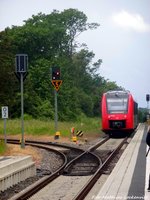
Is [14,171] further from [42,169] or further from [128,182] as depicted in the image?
[42,169]

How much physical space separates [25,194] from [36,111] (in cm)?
5849

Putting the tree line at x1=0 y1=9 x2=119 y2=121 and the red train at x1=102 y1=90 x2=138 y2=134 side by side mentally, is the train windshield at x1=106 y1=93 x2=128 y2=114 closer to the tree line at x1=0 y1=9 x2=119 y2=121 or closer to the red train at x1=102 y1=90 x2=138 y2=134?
the red train at x1=102 y1=90 x2=138 y2=134

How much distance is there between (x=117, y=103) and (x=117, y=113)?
2.74 ft

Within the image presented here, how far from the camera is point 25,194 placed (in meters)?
12.8

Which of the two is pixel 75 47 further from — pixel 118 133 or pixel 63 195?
pixel 63 195

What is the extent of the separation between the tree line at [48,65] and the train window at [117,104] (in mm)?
19794

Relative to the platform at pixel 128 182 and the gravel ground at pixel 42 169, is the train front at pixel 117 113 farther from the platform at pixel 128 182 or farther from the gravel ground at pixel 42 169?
the platform at pixel 128 182

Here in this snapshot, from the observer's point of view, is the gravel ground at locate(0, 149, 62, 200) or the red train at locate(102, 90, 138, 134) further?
the red train at locate(102, 90, 138, 134)

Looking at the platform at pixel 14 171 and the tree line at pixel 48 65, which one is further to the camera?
the tree line at pixel 48 65

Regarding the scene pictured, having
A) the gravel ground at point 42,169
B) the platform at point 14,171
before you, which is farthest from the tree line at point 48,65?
the platform at point 14,171

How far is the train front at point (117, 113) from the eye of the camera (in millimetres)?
38469

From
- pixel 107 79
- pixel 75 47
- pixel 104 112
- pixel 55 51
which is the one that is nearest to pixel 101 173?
pixel 104 112

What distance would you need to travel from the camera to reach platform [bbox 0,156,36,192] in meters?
13.9

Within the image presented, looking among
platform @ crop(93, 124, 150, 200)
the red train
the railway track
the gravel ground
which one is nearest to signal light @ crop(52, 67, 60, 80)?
the red train
